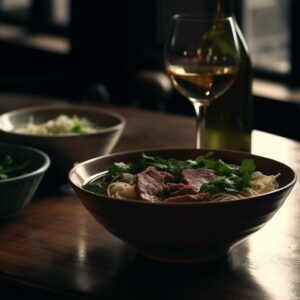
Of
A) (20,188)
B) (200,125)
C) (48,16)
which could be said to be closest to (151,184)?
(20,188)

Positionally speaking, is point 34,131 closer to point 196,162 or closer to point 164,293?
point 196,162

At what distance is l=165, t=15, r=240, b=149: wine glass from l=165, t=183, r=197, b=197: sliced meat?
0.38 metres

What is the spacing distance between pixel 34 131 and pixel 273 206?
0.75 metres

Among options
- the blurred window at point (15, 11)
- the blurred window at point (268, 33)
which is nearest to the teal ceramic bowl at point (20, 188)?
the blurred window at point (268, 33)

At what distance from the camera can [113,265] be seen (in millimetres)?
1183

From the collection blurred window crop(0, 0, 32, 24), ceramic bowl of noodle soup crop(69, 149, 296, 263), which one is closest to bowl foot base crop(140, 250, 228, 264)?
ceramic bowl of noodle soup crop(69, 149, 296, 263)

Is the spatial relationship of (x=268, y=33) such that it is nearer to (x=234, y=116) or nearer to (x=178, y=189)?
(x=234, y=116)

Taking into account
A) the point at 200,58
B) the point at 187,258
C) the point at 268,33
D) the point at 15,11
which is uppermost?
the point at 200,58

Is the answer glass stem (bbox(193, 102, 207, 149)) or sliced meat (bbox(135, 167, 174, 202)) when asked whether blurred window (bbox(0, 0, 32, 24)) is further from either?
sliced meat (bbox(135, 167, 174, 202))

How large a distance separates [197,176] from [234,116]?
0.56 m

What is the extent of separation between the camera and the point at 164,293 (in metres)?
1.08

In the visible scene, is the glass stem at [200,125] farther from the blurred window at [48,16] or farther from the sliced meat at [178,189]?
the blurred window at [48,16]

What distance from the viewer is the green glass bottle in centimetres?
175

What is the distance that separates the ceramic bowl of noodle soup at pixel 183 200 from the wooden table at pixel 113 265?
39mm
